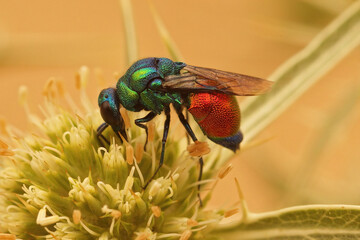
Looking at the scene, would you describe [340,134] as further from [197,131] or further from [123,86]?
[123,86]

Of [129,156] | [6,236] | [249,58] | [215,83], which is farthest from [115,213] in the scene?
[249,58]

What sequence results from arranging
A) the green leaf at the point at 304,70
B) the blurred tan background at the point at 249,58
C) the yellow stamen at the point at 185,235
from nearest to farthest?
the yellow stamen at the point at 185,235 < the green leaf at the point at 304,70 < the blurred tan background at the point at 249,58

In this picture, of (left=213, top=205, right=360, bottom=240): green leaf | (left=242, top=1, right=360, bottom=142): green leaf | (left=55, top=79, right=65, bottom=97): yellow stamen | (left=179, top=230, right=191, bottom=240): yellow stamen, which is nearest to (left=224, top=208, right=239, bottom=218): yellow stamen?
(left=213, top=205, right=360, bottom=240): green leaf

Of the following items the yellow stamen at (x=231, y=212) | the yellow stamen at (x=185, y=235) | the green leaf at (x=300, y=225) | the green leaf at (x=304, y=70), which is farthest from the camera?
the green leaf at (x=304, y=70)

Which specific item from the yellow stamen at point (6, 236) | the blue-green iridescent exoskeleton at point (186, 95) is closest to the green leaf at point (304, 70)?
the blue-green iridescent exoskeleton at point (186, 95)

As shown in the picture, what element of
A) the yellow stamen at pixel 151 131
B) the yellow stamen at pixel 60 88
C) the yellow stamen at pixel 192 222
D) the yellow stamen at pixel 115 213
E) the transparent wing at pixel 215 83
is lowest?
the yellow stamen at pixel 192 222

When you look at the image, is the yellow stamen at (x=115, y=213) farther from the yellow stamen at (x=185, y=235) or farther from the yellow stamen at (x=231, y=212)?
the yellow stamen at (x=231, y=212)

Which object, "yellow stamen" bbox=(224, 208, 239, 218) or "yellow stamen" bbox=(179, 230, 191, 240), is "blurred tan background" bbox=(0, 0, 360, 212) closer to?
"yellow stamen" bbox=(224, 208, 239, 218)
